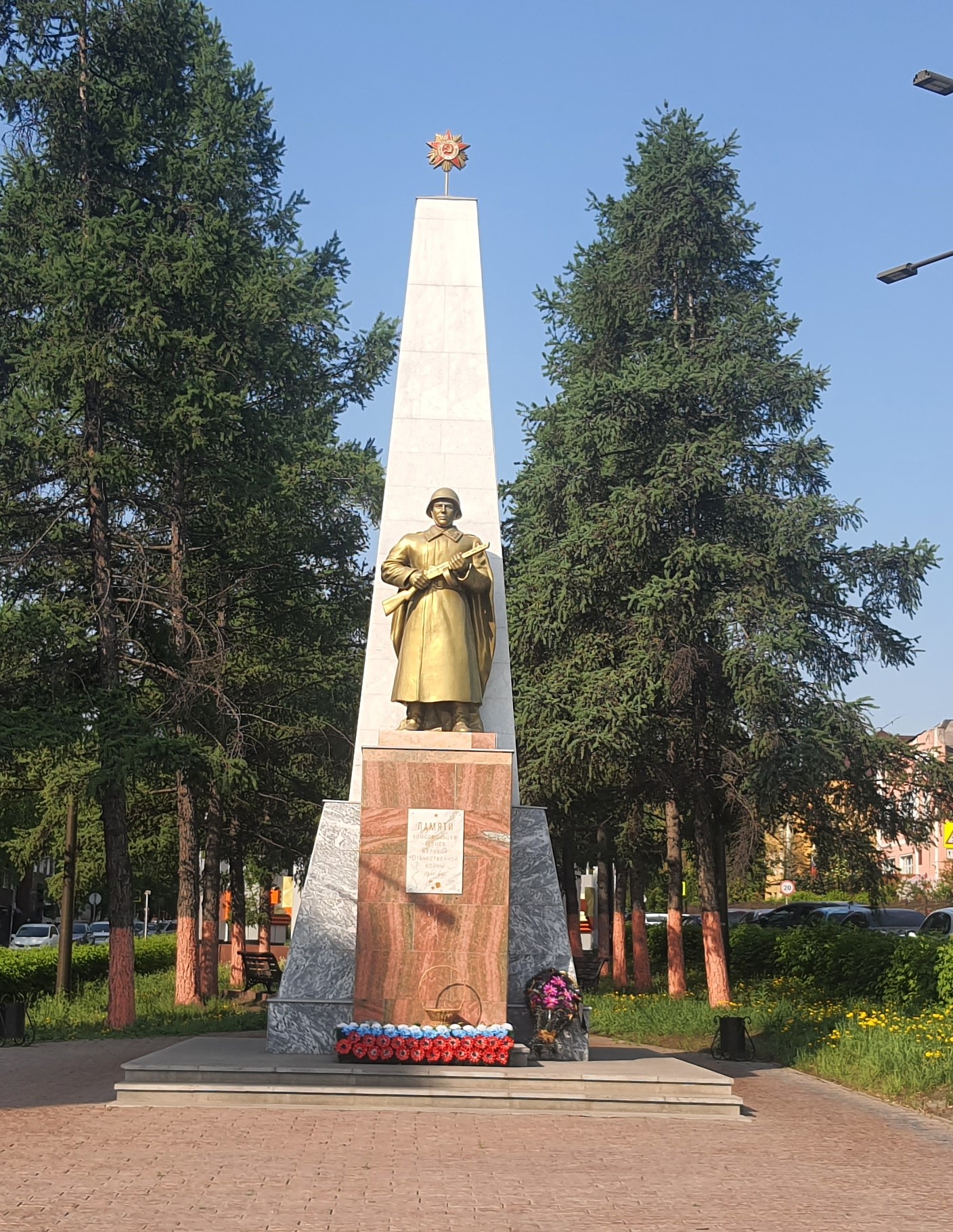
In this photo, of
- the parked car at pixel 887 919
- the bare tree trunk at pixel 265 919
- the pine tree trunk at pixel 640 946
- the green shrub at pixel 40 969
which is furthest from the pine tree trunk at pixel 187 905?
the parked car at pixel 887 919

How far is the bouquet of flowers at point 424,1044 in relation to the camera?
13.0 m

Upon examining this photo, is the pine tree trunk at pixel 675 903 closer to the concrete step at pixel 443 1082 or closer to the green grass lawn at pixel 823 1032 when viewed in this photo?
the green grass lawn at pixel 823 1032

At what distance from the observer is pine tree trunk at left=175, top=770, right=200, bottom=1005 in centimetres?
2398

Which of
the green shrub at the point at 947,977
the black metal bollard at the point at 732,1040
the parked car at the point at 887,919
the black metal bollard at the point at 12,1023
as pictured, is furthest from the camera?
the parked car at the point at 887,919

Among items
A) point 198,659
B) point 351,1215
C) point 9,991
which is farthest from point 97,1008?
point 351,1215

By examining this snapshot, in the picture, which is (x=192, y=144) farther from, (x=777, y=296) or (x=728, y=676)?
(x=728, y=676)

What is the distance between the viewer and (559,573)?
75.9ft

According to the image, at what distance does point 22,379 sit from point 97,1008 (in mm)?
9742

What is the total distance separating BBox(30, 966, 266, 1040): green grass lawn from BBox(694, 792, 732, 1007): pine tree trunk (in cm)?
709

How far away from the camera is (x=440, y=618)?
14.8 m

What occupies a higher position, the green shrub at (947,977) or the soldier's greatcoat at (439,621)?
the soldier's greatcoat at (439,621)

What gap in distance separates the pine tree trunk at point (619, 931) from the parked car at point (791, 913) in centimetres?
401

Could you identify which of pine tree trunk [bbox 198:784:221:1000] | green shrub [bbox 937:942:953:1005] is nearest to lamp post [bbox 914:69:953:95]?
green shrub [bbox 937:942:953:1005]

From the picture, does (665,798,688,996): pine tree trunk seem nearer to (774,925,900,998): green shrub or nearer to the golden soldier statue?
(774,925,900,998): green shrub
